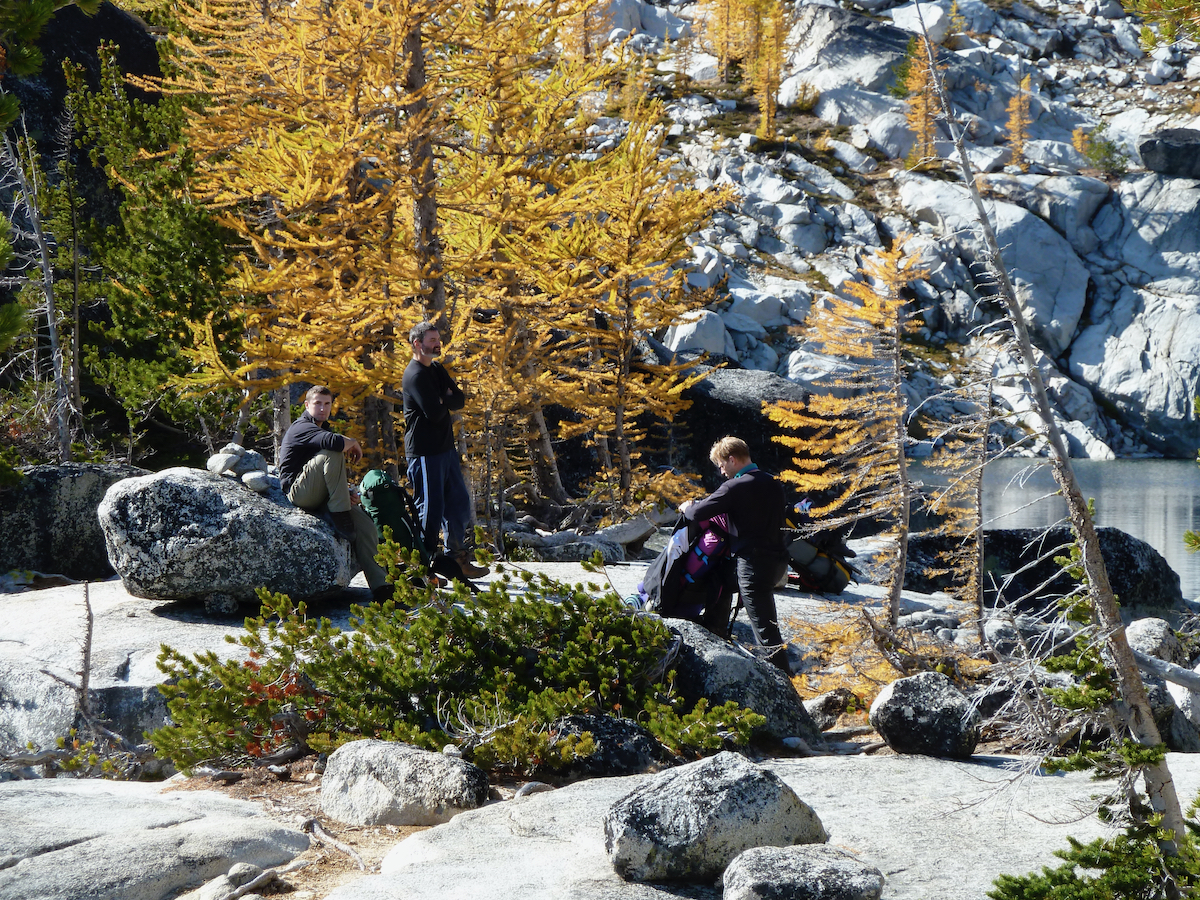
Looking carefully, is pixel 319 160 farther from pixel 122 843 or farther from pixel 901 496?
pixel 122 843

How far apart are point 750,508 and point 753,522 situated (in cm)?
11

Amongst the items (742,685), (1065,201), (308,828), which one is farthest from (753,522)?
(1065,201)

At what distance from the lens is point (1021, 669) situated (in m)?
3.31

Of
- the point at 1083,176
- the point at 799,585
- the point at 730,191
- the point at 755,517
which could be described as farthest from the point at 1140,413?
the point at 755,517

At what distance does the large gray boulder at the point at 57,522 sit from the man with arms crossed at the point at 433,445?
13.6 feet

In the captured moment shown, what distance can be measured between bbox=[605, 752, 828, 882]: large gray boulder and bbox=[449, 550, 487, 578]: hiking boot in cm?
402

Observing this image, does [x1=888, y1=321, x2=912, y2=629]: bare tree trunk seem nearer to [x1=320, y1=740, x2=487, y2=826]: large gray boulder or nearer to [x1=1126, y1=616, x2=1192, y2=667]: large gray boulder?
[x1=1126, y1=616, x2=1192, y2=667]: large gray boulder

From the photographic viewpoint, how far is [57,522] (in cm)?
969

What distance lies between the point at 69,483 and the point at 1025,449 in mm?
9610

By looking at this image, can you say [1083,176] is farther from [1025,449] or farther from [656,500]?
[1025,449]

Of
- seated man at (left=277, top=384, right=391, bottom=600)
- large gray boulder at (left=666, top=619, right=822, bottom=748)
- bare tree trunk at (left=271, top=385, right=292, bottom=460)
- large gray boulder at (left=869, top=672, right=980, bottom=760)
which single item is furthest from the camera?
bare tree trunk at (left=271, top=385, right=292, bottom=460)

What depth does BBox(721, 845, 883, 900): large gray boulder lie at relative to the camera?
296 cm

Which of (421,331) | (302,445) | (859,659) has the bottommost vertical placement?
(859,659)

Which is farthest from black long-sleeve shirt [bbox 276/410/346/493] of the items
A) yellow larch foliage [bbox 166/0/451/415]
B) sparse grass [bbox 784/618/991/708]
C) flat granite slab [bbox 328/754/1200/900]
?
sparse grass [bbox 784/618/991/708]
